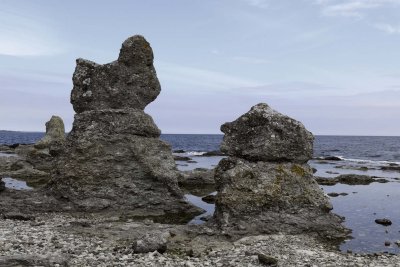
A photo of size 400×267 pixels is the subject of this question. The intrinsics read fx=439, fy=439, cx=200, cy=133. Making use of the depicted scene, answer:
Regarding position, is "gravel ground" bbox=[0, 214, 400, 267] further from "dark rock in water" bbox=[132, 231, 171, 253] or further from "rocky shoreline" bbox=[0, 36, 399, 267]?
"dark rock in water" bbox=[132, 231, 171, 253]

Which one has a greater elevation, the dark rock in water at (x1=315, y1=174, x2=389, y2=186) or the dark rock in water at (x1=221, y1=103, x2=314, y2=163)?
the dark rock in water at (x1=221, y1=103, x2=314, y2=163)

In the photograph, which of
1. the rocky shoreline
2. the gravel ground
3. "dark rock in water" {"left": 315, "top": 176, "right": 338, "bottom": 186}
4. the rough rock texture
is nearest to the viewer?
the gravel ground

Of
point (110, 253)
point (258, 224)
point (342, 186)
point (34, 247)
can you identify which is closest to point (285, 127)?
point (258, 224)

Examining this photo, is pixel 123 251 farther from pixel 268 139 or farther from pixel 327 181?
pixel 327 181

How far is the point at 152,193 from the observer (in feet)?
80.2

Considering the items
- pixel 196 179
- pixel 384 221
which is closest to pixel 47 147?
pixel 196 179

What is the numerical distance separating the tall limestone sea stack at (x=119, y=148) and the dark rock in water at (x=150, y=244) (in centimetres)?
726

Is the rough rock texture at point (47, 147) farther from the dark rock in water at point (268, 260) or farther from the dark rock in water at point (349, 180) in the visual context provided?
the dark rock in water at point (268, 260)

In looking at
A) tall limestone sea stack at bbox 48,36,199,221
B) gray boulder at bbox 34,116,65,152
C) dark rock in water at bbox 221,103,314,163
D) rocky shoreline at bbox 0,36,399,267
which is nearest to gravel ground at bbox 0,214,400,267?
rocky shoreline at bbox 0,36,399,267

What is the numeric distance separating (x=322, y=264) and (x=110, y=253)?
271 inches

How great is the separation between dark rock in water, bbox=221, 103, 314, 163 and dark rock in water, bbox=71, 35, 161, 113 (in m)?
7.53

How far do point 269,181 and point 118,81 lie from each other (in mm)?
11363

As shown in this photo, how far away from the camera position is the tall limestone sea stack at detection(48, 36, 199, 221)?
23.7m

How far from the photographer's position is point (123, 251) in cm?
1485
